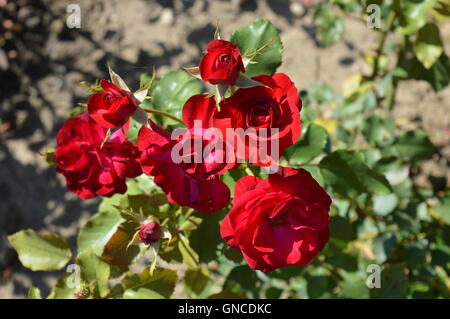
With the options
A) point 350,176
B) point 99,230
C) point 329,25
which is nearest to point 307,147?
point 350,176

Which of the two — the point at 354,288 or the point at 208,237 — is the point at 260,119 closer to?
the point at 208,237

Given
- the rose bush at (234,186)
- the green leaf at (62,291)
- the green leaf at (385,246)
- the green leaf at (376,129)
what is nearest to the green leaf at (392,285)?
the rose bush at (234,186)

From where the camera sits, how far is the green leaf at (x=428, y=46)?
5.19ft

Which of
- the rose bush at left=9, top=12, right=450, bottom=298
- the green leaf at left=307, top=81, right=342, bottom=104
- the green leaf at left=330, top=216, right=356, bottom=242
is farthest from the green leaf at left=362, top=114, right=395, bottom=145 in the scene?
the green leaf at left=330, top=216, right=356, bottom=242

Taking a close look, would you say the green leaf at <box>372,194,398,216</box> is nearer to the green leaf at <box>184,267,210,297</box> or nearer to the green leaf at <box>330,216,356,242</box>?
the green leaf at <box>330,216,356,242</box>

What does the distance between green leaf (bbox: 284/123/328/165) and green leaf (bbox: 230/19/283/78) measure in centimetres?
24

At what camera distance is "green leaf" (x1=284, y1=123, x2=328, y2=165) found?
1.29 m

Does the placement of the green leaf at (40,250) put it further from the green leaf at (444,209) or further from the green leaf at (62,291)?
the green leaf at (444,209)

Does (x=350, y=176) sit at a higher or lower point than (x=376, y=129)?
higher

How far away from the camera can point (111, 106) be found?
89cm

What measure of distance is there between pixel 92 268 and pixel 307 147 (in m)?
0.70

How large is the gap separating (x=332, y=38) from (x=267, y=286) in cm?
123

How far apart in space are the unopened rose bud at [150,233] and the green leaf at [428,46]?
115cm

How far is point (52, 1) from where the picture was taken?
10.6 feet
